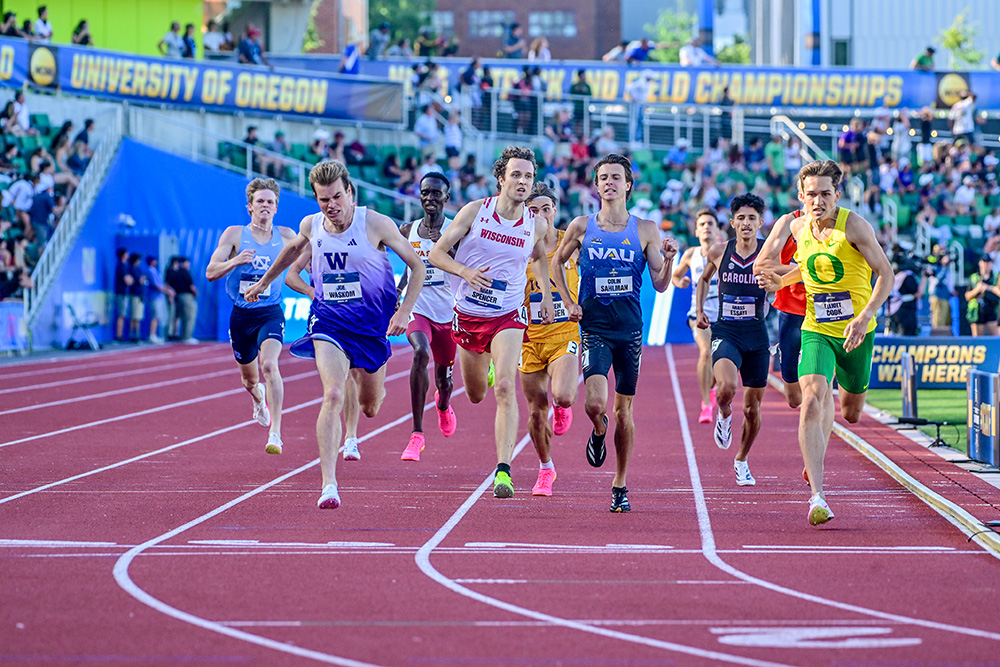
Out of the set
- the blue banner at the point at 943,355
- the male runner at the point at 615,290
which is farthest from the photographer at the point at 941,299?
the male runner at the point at 615,290

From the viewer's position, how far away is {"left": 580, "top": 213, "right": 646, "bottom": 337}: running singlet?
861cm

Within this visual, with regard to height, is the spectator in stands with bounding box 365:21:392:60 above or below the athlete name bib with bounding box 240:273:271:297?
above

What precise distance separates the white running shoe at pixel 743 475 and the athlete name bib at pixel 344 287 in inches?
120

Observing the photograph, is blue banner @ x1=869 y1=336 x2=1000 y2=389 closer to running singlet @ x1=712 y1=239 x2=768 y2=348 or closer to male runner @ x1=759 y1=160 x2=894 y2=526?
running singlet @ x1=712 y1=239 x2=768 y2=348

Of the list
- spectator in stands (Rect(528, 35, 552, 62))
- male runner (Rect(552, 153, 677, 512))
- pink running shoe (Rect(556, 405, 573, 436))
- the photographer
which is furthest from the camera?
spectator in stands (Rect(528, 35, 552, 62))

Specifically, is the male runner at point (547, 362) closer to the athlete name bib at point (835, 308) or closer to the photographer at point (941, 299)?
the athlete name bib at point (835, 308)

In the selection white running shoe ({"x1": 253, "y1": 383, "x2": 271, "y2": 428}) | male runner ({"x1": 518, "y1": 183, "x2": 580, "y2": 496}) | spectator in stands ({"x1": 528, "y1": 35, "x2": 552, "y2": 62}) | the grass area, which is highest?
spectator in stands ({"x1": 528, "y1": 35, "x2": 552, "y2": 62})

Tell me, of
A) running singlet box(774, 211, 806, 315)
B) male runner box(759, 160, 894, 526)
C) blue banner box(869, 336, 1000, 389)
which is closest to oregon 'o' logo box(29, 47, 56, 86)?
blue banner box(869, 336, 1000, 389)

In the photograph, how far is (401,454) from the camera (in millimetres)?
11398

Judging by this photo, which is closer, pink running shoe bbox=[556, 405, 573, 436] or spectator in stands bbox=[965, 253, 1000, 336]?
pink running shoe bbox=[556, 405, 573, 436]

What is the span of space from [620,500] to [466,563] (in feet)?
6.29

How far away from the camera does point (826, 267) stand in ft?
26.7

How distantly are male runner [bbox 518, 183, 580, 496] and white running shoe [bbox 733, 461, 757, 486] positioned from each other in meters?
1.36

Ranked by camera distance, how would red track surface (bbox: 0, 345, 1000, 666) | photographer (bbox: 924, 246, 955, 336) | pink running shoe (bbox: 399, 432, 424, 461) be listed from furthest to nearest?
photographer (bbox: 924, 246, 955, 336) → pink running shoe (bbox: 399, 432, 424, 461) → red track surface (bbox: 0, 345, 1000, 666)
